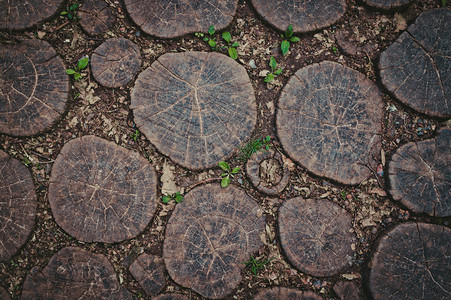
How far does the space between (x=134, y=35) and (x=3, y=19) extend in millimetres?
1143

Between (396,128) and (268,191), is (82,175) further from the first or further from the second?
(396,128)

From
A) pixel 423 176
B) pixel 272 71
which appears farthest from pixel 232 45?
pixel 423 176

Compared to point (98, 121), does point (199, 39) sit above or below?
above

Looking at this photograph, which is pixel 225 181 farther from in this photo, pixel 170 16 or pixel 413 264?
pixel 413 264

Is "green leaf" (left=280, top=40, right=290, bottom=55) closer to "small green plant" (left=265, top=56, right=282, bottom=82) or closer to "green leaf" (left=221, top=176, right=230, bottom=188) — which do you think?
"small green plant" (left=265, top=56, right=282, bottom=82)

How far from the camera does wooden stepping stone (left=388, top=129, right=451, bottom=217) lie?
2264mm

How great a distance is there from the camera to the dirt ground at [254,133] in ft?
7.44

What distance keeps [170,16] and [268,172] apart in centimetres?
165

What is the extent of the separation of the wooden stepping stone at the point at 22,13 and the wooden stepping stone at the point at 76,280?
79.9 inches

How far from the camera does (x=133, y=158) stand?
7.35 ft

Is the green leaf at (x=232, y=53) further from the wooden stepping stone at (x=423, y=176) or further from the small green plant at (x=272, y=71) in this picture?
the wooden stepping stone at (x=423, y=176)

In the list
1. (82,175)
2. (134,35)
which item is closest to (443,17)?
(134,35)

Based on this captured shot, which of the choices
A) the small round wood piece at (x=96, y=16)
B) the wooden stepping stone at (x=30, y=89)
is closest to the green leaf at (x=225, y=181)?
the wooden stepping stone at (x=30, y=89)

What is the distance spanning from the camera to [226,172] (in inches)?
91.4
